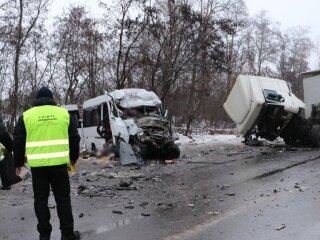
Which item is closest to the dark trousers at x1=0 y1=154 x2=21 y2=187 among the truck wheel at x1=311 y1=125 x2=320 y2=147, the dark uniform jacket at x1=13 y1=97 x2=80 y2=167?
the dark uniform jacket at x1=13 y1=97 x2=80 y2=167

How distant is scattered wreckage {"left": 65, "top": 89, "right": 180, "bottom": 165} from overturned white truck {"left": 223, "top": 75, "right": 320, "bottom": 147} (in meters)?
3.05

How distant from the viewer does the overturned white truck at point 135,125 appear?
14062mm

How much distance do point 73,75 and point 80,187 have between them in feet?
73.6

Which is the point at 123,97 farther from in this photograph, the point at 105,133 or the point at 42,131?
the point at 42,131

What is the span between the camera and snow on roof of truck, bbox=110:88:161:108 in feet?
49.1

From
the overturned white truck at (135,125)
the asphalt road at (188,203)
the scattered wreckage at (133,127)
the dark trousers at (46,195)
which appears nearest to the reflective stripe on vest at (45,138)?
the dark trousers at (46,195)

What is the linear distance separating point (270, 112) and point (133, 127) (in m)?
5.31

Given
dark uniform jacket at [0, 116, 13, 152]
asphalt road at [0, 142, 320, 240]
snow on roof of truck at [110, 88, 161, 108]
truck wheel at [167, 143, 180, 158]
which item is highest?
snow on roof of truck at [110, 88, 161, 108]

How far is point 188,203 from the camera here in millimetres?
7305

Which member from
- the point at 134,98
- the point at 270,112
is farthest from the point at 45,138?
the point at 270,112

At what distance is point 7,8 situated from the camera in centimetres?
2828

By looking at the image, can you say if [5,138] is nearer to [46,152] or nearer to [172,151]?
[46,152]

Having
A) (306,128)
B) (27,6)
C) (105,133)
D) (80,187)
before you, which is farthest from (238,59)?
(80,187)

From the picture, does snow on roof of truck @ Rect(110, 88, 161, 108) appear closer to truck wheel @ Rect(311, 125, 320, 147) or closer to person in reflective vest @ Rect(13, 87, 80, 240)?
truck wheel @ Rect(311, 125, 320, 147)
